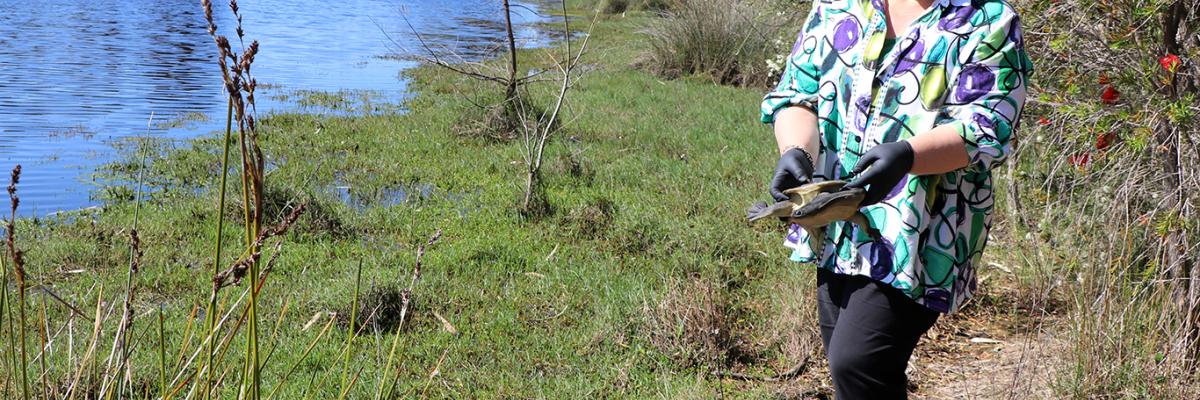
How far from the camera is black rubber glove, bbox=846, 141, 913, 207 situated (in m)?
2.03

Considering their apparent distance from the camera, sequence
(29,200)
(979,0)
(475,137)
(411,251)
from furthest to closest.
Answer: (475,137) < (29,200) < (411,251) < (979,0)

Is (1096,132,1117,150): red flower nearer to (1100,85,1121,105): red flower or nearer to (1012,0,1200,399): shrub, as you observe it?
(1012,0,1200,399): shrub

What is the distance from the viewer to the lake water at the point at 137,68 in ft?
28.2

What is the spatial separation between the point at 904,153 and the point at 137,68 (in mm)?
13746

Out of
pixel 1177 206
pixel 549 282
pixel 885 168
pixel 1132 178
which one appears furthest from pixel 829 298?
A: pixel 549 282

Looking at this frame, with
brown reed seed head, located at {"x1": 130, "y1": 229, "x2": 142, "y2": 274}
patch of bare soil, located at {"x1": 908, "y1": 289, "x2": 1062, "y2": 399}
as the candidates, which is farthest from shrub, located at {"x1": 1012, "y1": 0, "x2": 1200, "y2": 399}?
brown reed seed head, located at {"x1": 130, "y1": 229, "x2": 142, "y2": 274}

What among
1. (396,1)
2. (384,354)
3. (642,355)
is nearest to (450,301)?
(384,354)

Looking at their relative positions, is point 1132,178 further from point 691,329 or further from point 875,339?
point 875,339

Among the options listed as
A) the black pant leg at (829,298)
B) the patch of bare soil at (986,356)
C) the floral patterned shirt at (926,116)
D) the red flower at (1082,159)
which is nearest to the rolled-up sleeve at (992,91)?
the floral patterned shirt at (926,116)

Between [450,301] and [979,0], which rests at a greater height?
[979,0]

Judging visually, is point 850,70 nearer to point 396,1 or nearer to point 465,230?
point 465,230

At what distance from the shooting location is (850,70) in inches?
91.8

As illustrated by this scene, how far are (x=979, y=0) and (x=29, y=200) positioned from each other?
22.2 feet

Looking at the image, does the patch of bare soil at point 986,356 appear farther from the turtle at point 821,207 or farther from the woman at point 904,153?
the turtle at point 821,207
